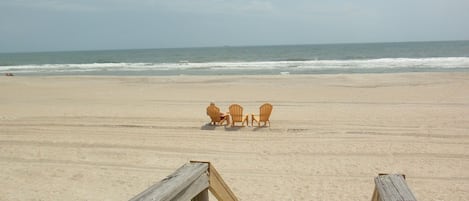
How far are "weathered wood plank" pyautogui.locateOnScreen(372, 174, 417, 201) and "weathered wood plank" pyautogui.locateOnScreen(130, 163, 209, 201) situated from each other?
82cm

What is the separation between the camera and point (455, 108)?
1206cm

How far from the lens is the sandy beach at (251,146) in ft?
20.0

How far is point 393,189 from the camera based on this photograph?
5.59 ft

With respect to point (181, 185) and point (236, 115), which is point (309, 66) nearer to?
point (236, 115)

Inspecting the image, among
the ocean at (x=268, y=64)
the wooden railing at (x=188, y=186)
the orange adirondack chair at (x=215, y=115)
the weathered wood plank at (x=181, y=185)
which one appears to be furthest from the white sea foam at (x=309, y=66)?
the weathered wood plank at (x=181, y=185)

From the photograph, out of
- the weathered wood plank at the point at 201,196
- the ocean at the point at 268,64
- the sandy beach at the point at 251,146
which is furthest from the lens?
the ocean at the point at 268,64

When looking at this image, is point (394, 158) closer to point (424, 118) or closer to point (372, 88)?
point (424, 118)

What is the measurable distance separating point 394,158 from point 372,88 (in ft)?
36.6

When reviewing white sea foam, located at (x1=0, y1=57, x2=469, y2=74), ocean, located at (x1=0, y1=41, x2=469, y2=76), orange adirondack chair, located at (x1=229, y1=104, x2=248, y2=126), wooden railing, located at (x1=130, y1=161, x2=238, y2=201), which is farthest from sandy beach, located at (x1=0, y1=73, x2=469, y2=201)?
white sea foam, located at (x1=0, y1=57, x2=469, y2=74)

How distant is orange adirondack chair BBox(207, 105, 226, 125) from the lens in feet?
34.2

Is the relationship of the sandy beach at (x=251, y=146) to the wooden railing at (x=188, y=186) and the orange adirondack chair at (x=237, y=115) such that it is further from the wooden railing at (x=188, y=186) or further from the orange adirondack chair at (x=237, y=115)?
the wooden railing at (x=188, y=186)

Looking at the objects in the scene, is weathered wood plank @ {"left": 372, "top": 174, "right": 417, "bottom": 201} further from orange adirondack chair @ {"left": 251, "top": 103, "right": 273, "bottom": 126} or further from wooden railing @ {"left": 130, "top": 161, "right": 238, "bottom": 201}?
orange adirondack chair @ {"left": 251, "top": 103, "right": 273, "bottom": 126}

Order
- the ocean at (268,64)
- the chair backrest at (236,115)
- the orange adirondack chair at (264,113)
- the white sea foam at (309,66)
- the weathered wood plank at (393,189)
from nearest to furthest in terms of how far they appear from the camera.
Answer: the weathered wood plank at (393,189) < the orange adirondack chair at (264,113) < the chair backrest at (236,115) < the ocean at (268,64) < the white sea foam at (309,66)

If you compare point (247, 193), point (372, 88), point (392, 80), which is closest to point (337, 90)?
point (372, 88)
